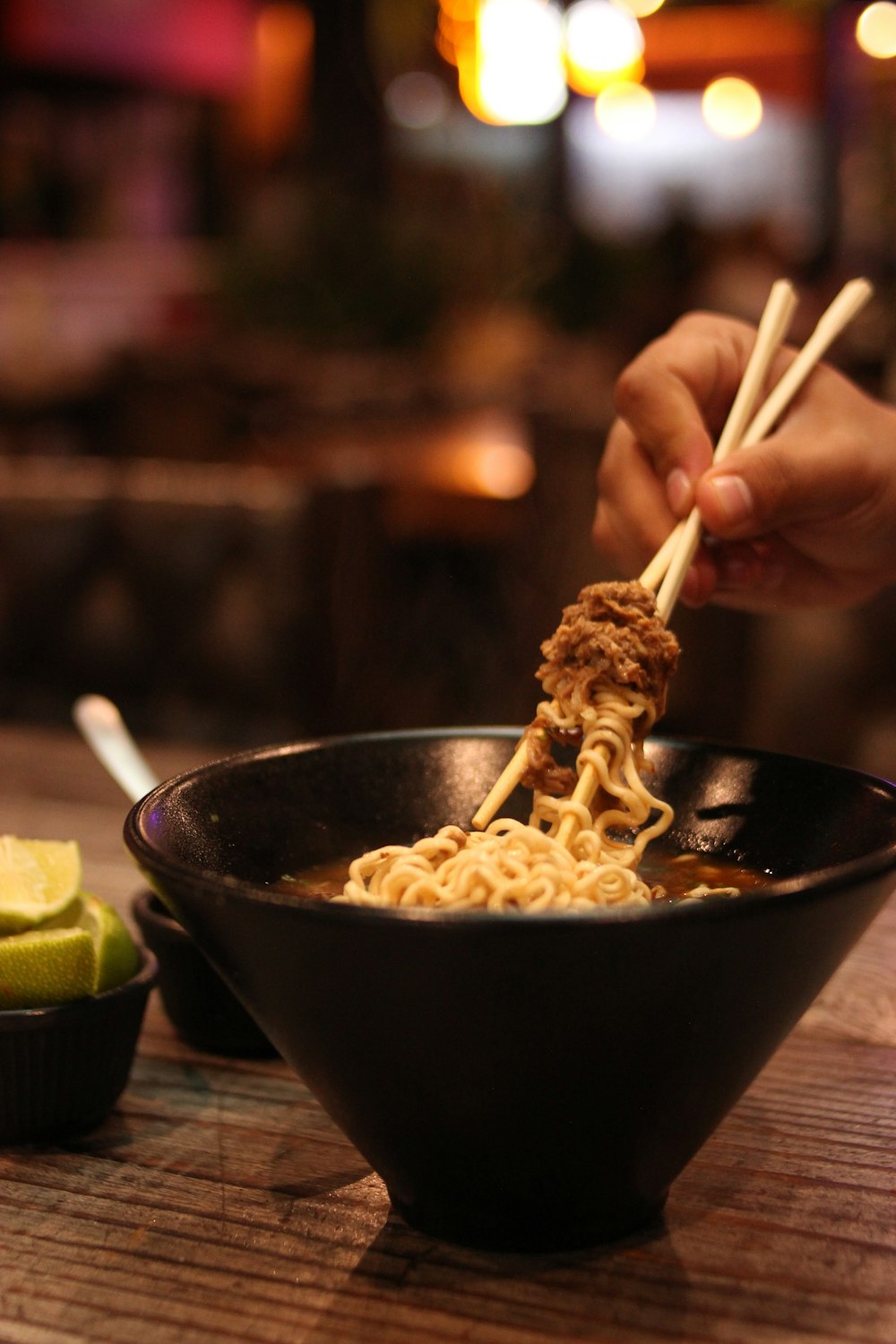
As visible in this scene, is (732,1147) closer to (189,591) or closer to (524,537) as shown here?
(189,591)

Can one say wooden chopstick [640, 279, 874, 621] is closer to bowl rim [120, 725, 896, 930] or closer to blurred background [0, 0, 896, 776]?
bowl rim [120, 725, 896, 930]

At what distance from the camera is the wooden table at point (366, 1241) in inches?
27.1

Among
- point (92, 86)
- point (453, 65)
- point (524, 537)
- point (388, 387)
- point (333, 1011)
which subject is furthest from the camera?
point (92, 86)

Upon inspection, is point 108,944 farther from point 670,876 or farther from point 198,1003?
point 670,876

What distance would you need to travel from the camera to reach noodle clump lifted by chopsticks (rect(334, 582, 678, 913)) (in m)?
0.87

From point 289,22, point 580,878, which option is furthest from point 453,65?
point 580,878

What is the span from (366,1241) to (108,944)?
278 mm

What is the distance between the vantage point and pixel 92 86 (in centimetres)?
977

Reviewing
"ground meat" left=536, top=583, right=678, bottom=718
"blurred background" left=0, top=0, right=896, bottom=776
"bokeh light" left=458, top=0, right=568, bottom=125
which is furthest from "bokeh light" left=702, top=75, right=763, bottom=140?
"ground meat" left=536, top=583, right=678, bottom=718

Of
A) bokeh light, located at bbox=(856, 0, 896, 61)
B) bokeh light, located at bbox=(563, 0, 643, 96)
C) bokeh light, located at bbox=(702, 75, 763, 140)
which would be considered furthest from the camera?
bokeh light, located at bbox=(702, 75, 763, 140)

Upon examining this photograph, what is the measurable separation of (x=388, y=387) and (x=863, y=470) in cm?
506

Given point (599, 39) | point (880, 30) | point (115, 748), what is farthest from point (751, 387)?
point (880, 30)

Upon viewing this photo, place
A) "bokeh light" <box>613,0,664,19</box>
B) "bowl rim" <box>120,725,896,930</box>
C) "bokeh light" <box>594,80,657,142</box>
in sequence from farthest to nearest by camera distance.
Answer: "bokeh light" <box>594,80,657,142</box> < "bokeh light" <box>613,0,664,19</box> < "bowl rim" <box>120,725,896,930</box>

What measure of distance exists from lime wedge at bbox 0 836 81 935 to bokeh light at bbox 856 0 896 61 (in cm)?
899
